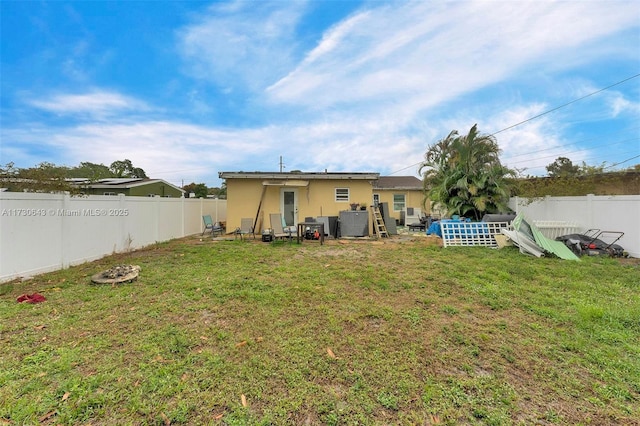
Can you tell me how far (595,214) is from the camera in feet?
25.2

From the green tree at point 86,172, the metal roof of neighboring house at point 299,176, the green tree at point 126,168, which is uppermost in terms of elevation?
the green tree at point 126,168

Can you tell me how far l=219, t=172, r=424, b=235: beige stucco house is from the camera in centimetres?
1139

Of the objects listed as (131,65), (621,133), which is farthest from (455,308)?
(621,133)

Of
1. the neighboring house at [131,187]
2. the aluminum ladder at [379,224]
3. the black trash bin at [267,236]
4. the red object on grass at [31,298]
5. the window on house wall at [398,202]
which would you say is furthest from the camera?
the window on house wall at [398,202]

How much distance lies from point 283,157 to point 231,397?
2744 cm

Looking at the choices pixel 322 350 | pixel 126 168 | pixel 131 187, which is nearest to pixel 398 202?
pixel 322 350

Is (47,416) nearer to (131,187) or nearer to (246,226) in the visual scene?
(246,226)

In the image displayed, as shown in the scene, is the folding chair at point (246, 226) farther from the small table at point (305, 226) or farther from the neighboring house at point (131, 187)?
the neighboring house at point (131, 187)

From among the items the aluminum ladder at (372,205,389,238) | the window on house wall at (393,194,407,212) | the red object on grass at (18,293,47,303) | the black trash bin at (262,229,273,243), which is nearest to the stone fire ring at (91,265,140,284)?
the red object on grass at (18,293,47,303)

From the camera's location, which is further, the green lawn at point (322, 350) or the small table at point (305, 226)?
the small table at point (305, 226)

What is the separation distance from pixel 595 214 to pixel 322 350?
379 inches

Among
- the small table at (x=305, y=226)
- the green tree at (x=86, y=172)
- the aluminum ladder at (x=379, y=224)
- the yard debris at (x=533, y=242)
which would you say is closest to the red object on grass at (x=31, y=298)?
the green tree at (x=86, y=172)

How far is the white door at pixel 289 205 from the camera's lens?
38.1 ft

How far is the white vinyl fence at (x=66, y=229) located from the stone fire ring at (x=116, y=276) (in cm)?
128
